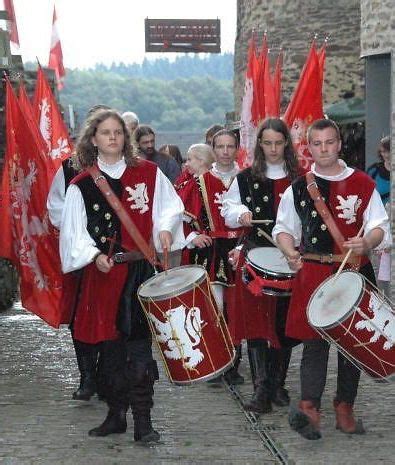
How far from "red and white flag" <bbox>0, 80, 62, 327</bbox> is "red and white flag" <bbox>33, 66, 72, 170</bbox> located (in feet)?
0.55

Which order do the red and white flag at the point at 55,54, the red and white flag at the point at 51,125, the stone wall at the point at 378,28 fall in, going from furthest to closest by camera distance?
the red and white flag at the point at 55,54 < the stone wall at the point at 378,28 < the red and white flag at the point at 51,125

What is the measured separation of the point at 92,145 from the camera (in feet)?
20.9

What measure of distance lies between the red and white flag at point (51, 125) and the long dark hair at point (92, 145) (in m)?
2.02

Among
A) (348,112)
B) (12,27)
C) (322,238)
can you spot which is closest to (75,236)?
(322,238)

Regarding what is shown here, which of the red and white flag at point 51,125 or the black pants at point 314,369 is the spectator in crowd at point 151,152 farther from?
the black pants at point 314,369

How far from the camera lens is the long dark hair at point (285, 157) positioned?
7.08 meters

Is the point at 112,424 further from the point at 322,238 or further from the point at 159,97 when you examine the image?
the point at 159,97

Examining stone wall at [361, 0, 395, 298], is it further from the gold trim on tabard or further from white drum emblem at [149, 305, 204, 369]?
white drum emblem at [149, 305, 204, 369]

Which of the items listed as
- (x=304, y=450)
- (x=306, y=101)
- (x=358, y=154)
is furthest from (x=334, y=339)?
(x=358, y=154)

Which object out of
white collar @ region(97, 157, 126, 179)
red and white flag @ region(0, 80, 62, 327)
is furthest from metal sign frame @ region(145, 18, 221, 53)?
white collar @ region(97, 157, 126, 179)

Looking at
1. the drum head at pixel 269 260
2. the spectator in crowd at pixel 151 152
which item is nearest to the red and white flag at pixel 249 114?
the spectator in crowd at pixel 151 152

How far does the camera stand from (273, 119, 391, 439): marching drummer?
623 cm

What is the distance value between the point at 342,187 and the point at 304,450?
1.29 meters

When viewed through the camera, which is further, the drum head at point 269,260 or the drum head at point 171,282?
the drum head at point 269,260
